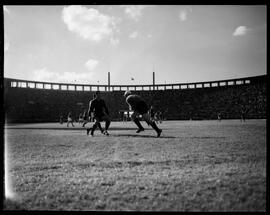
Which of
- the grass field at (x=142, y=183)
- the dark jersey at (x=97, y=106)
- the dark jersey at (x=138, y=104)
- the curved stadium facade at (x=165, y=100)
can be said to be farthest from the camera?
the curved stadium facade at (x=165, y=100)

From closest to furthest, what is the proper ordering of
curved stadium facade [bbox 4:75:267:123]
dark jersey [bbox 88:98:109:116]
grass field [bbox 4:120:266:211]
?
grass field [bbox 4:120:266:211]
dark jersey [bbox 88:98:109:116]
curved stadium facade [bbox 4:75:267:123]

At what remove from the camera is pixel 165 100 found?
57.2 metres

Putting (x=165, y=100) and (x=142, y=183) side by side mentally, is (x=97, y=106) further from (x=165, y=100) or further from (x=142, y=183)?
(x=165, y=100)

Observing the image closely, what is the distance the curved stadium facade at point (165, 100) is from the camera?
46.4 meters

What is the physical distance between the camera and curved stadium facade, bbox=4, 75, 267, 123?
46.4m

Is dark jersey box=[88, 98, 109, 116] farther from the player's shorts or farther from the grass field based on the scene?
the grass field

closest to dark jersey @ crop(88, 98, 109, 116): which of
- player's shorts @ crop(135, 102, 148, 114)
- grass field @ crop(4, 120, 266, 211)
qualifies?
player's shorts @ crop(135, 102, 148, 114)

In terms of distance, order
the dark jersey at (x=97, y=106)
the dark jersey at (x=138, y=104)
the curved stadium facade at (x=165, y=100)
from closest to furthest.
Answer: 1. the dark jersey at (x=138, y=104)
2. the dark jersey at (x=97, y=106)
3. the curved stadium facade at (x=165, y=100)

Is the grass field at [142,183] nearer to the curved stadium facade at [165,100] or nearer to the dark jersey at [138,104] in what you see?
the dark jersey at [138,104]

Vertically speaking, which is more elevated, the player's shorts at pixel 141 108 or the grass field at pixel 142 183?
the player's shorts at pixel 141 108

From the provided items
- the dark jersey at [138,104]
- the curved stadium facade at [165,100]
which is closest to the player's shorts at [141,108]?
the dark jersey at [138,104]
